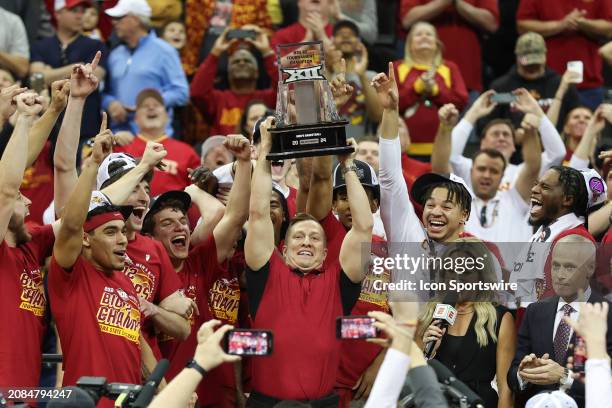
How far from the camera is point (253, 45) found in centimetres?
1163

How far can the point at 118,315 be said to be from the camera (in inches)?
278

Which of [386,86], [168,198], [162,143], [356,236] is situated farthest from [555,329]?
[162,143]

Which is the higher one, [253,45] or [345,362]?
[253,45]

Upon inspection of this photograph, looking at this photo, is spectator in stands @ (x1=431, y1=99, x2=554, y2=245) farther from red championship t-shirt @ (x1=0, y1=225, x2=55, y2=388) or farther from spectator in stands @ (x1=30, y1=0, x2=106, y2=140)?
red championship t-shirt @ (x1=0, y1=225, x2=55, y2=388)

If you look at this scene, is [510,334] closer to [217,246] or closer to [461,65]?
[217,246]

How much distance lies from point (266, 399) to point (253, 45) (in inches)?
209

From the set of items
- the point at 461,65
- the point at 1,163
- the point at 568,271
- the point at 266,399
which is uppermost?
the point at 461,65

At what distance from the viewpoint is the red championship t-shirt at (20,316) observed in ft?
22.9

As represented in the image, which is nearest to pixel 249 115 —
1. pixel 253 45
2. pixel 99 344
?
pixel 253 45

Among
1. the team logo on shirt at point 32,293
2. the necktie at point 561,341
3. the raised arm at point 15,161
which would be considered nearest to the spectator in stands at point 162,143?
the team logo on shirt at point 32,293

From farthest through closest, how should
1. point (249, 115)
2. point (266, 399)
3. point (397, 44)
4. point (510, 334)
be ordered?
1. point (397, 44)
2. point (249, 115)
3. point (510, 334)
4. point (266, 399)

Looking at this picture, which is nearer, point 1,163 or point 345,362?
point 1,163

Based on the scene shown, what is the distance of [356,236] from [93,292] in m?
1.39

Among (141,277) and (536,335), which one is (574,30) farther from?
(141,277)
